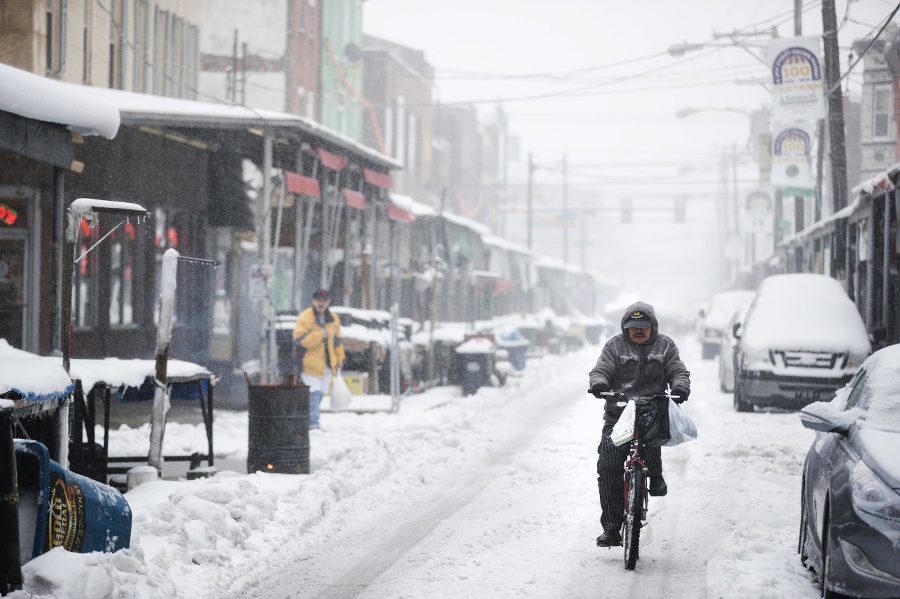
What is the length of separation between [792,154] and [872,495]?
74.6 feet

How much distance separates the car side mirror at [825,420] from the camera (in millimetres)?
6875

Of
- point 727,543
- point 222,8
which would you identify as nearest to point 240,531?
point 727,543

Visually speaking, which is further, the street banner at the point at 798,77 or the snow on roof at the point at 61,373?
the street banner at the point at 798,77

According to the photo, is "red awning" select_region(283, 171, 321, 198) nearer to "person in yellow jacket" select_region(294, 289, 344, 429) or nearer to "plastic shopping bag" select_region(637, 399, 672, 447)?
"person in yellow jacket" select_region(294, 289, 344, 429)

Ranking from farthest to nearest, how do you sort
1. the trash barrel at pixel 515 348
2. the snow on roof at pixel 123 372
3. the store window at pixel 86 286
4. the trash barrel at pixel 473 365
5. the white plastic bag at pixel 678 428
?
the trash barrel at pixel 515 348 < the trash barrel at pixel 473 365 < the store window at pixel 86 286 < the snow on roof at pixel 123 372 < the white plastic bag at pixel 678 428

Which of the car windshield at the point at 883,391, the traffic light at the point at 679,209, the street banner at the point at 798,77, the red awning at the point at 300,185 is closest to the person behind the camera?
the car windshield at the point at 883,391

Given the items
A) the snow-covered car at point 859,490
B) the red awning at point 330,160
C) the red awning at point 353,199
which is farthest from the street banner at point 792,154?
the snow-covered car at point 859,490

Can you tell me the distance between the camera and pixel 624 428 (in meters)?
8.30

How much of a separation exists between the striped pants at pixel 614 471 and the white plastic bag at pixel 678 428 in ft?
0.75

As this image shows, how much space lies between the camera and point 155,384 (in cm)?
1082

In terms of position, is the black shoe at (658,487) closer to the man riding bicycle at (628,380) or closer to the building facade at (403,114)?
the man riding bicycle at (628,380)

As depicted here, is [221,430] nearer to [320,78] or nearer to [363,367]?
[363,367]

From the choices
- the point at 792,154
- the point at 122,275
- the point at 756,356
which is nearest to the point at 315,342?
the point at 122,275

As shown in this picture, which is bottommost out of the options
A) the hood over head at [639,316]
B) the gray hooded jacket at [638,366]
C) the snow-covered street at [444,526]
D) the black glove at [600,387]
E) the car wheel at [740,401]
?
the snow-covered street at [444,526]
